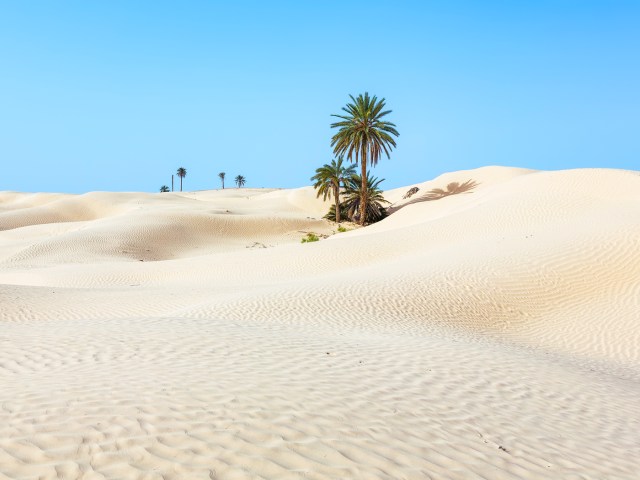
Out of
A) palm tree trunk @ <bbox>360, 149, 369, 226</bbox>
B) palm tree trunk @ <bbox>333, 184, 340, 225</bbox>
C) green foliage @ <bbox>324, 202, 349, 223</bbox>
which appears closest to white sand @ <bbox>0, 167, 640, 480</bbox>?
palm tree trunk @ <bbox>360, 149, 369, 226</bbox>

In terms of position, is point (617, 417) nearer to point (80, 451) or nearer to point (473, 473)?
point (473, 473)

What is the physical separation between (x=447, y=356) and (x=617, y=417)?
9.30 ft

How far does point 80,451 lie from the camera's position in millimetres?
3750

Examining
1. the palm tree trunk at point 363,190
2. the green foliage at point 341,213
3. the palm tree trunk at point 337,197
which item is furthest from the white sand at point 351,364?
the green foliage at point 341,213

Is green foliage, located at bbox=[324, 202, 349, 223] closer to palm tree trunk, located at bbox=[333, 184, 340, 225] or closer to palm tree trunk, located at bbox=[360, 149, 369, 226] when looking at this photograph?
palm tree trunk, located at bbox=[333, 184, 340, 225]

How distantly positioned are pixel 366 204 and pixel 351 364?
38.5 m

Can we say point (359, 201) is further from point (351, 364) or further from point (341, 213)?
point (351, 364)

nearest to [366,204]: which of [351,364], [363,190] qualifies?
[363,190]

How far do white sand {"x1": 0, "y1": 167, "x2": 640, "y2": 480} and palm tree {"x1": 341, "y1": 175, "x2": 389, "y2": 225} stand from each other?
20.8 metres

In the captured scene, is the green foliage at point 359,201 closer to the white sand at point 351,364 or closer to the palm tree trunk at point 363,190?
the palm tree trunk at point 363,190

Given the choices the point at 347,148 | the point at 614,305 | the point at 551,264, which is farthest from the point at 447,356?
the point at 347,148

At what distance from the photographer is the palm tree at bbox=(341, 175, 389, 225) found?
4594 cm

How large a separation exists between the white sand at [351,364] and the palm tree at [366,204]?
2075cm

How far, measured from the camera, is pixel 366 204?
45375 millimetres
